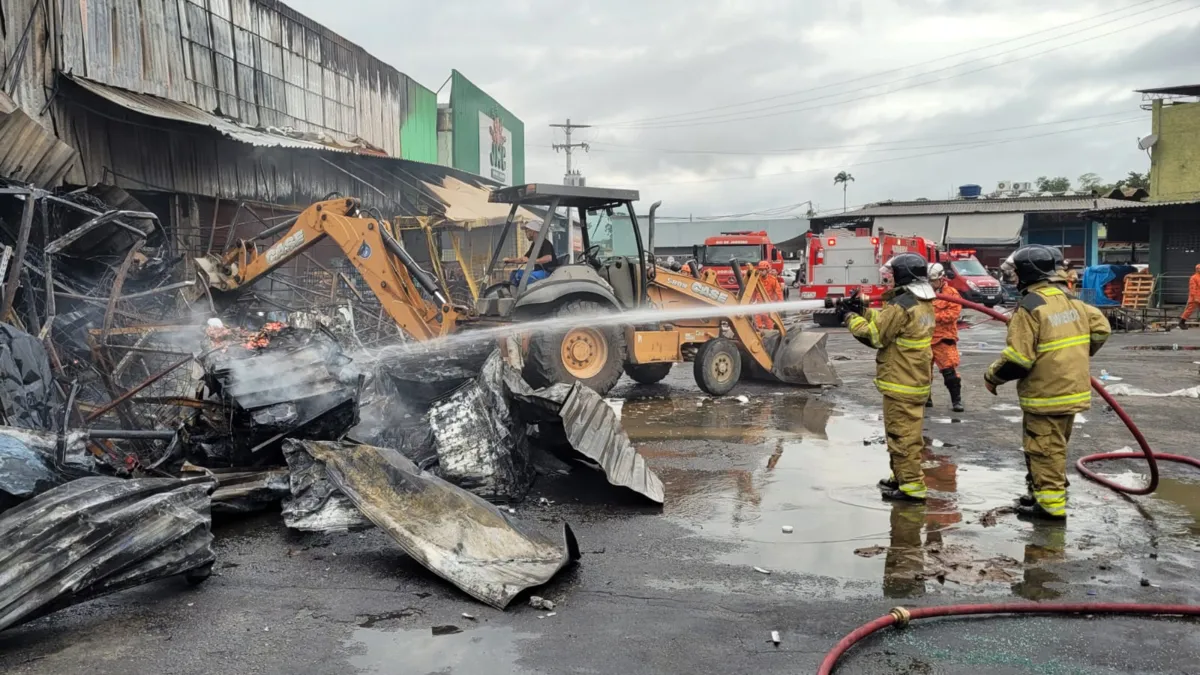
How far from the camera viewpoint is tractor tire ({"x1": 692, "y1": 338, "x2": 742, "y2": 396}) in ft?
32.2

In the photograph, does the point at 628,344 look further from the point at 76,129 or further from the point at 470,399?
the point at 76,129

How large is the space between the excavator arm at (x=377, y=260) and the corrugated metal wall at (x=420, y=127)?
531 inches

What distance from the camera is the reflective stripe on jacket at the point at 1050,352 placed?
5.04m

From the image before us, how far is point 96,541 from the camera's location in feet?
11.2

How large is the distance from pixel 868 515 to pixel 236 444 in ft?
13.4

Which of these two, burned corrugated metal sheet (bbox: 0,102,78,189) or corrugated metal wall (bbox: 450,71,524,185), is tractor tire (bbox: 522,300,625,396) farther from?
corrugated metal wall (bbox: 450,71,524,185)

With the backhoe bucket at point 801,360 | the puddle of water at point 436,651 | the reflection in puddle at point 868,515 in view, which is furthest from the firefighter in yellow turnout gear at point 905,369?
the backhoe bucket at point 801,360

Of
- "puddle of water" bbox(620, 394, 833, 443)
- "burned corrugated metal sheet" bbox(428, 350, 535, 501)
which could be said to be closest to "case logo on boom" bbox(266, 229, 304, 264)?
"burned corrugated metal sheet" bbox(428, 350, 535, 501)

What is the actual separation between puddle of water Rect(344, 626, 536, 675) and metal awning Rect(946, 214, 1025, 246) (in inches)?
1352

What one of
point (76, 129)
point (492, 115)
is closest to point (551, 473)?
point (76, 129)

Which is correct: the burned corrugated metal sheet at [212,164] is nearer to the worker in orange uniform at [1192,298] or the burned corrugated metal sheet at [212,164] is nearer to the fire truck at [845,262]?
the fire truck at [845,262]

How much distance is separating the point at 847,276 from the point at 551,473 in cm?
1642

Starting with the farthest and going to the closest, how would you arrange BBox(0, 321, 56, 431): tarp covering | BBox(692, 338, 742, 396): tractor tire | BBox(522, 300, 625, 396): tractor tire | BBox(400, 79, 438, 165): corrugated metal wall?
BBox(400, 79, 438, 165): corrugated metal wall < BBox(692, 338, 742, 396): tractor tire < BBox(522, 300, 625, 396): tractor tire < BBox(0, 321, 56, 431): tarp covering

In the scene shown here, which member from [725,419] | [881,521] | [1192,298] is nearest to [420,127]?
[725,419]
